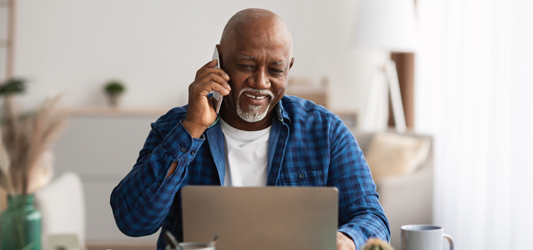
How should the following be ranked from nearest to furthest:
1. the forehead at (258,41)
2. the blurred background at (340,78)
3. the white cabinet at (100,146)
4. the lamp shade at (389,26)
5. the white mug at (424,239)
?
the white mug at (424,239) → the forehead at (258,41) → the blurred background at (340,78) → the lamp shade at (389,26) → the white cabinet at (100,146)

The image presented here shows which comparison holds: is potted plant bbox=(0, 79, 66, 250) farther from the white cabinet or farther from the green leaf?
the green leaf

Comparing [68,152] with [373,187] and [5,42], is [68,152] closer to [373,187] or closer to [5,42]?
[5,42]

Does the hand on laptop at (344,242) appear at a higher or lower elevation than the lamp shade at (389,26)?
lower

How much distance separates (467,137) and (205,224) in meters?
2.26

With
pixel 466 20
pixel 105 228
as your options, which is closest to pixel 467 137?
pixel 466 20

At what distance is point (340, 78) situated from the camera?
4.52 m

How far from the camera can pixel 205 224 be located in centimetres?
100

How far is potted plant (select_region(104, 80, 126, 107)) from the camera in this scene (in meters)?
4.34

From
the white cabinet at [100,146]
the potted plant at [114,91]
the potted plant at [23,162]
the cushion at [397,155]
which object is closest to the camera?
the potted plant at [23,162]

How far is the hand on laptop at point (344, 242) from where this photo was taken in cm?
120

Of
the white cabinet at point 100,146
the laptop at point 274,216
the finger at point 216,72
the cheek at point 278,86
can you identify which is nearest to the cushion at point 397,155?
the white cabinet at point 100,146

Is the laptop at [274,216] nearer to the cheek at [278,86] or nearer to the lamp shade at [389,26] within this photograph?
the cheek at [278,86]

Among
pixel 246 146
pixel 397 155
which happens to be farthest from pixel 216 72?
pixel 397 155

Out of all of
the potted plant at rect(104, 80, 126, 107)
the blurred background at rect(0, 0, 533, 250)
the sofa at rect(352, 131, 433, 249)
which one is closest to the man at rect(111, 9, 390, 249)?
the blurred background at rect(0, 0, 533, 250)
